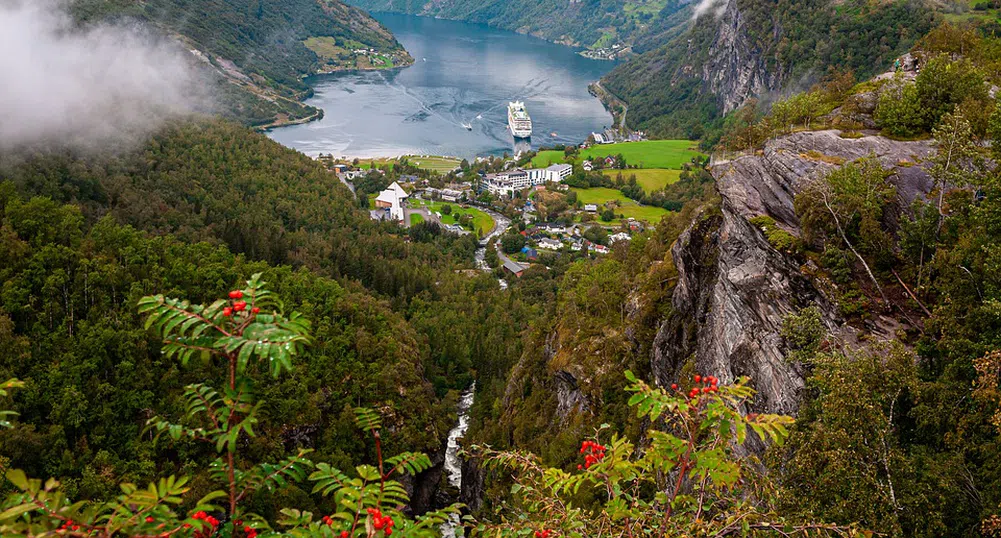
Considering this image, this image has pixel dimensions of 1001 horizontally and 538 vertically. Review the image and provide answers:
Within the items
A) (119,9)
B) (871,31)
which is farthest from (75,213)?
(871,31)

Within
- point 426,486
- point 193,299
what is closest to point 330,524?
point 193,299

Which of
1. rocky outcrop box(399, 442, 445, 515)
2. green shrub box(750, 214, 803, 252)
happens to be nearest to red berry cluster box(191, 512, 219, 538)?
green shrub box(750, 214, 803, 252)

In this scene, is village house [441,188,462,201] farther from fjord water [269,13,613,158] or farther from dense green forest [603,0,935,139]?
dense green forest [603,0,935,139]

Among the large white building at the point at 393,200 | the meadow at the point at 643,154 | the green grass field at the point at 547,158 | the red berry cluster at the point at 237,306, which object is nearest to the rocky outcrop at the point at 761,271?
the red berry cluster at the point at 237,306

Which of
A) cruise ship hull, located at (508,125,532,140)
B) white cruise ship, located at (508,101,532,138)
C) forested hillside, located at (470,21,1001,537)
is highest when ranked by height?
forested hillside, located at (470,21,1001,537)

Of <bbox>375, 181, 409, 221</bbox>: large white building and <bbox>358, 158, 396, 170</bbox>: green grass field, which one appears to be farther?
<bbox>358, 158, 396, 170</bbox>: green grass field

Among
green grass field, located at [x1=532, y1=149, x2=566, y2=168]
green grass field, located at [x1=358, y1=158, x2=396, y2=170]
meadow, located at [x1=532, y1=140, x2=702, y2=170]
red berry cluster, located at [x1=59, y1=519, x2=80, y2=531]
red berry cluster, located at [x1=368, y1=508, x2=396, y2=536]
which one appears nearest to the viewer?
red berry cluster, located at [x1=59, y1=519, x2=80, y2=531]

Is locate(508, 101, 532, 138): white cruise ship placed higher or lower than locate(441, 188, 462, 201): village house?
higher

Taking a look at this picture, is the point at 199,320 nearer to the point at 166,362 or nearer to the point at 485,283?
the point at 166,362
